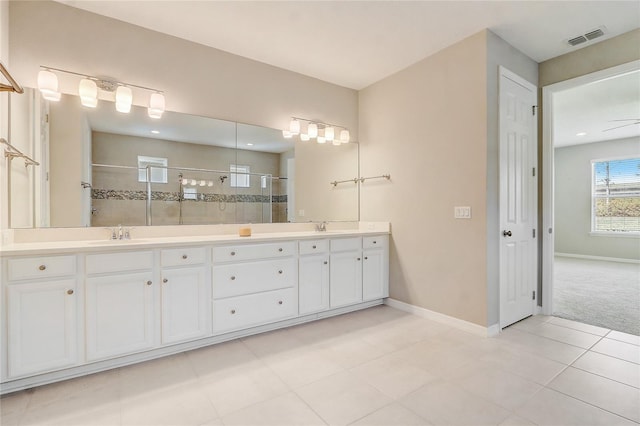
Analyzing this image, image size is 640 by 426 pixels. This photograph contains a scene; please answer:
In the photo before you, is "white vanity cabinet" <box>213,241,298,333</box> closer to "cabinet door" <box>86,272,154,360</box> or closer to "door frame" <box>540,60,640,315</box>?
"cabinet door" <box>86,272,154,360</box>

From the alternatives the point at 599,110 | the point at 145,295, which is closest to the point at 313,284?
the point at 145,295

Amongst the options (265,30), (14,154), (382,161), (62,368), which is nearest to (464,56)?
(382,161)

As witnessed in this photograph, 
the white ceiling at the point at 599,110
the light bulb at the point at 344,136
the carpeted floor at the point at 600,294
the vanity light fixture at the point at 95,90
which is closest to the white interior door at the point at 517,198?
the carpeted floor at the point at 600,294

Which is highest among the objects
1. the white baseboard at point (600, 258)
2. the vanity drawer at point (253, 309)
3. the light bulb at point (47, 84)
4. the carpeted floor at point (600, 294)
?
the light bulb at point (47, 84)

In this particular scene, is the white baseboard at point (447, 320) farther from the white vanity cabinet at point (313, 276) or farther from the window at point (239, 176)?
the window at point (239, 176)

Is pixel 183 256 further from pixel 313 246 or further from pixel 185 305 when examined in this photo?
Answer: pixel 313 246

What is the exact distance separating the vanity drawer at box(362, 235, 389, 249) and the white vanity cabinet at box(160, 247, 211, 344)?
5.70ft

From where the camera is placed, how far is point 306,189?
3.70 m

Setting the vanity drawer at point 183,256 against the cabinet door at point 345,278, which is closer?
the vanity drawer at point 183,256

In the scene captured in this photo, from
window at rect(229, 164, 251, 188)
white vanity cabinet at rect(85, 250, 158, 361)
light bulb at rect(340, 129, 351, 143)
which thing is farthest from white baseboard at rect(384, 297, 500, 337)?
white vanity cabinet at rect(85, 250, 158, 361)

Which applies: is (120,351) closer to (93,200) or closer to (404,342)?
(93,200)

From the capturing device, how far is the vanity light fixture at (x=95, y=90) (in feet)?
7.48

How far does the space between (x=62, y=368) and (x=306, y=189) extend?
8.60 ft

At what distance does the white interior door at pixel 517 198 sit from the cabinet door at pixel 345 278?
139cm
